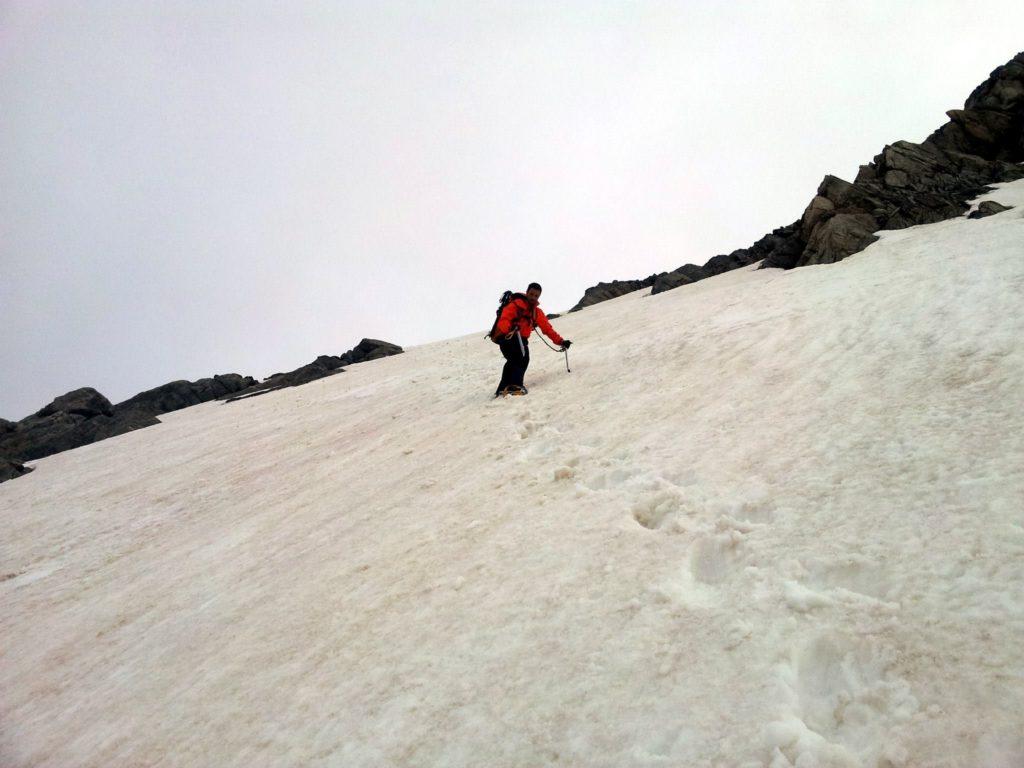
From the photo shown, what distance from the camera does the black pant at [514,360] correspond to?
10.9 m

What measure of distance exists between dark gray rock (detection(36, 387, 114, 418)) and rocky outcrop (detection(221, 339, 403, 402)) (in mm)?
6900

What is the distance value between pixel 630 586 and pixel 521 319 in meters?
7.82

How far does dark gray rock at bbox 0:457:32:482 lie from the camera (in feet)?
61.2

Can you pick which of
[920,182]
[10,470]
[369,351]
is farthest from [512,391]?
[369,351]

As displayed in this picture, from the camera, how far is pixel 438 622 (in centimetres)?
395

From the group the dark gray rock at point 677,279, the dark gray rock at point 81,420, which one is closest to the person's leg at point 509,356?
the dark gray rock at point 677,279

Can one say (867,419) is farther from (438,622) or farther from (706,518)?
(438,622)

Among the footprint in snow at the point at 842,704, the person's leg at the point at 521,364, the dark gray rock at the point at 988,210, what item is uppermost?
the dark gray rock at the point at 988,210

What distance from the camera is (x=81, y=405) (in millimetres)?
33531

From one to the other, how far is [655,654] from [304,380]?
31972mm

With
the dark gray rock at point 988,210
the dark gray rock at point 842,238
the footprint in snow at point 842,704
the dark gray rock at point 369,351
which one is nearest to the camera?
the footprint in snow at point 842,704

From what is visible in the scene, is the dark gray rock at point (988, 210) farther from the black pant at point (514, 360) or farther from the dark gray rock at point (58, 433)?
the dark gray rock at point (58, 433)

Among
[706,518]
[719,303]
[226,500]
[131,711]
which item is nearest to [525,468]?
[706,518]

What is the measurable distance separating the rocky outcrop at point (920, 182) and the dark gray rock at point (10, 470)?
2652cm
